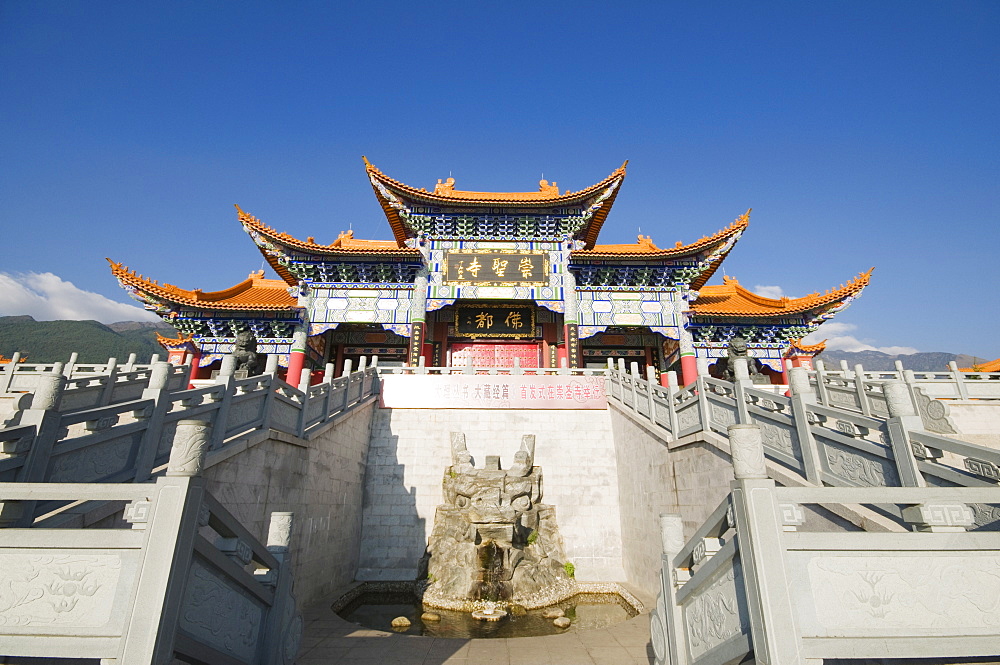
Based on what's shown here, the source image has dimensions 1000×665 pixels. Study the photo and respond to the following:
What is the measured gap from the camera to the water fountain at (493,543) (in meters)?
8.98

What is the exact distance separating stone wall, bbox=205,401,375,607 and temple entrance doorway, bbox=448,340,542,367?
5.77 meters

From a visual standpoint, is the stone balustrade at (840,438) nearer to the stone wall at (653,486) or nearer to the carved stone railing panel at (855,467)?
the carved stone railing panel at (855,467)

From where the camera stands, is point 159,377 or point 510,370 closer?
point 159,377

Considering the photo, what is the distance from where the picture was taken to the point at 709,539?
3.34m

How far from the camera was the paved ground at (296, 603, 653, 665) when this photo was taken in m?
5.24

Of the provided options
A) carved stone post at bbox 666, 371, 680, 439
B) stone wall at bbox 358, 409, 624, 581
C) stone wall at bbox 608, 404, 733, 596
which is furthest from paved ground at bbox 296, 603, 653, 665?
stone wall at bbox 358, 409, 624, 581

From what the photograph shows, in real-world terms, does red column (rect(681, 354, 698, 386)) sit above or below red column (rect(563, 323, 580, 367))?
below

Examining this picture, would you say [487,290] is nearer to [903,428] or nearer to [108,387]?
[108,387]

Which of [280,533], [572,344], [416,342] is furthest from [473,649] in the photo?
[572,344]

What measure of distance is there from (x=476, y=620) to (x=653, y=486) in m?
4.00

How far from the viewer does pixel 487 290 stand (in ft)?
51.2

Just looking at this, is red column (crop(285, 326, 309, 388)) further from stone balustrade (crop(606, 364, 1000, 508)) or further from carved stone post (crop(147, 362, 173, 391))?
stone balustrade (crop(606, 364, 1000, 508))

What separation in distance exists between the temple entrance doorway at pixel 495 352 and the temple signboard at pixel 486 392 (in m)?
4.53

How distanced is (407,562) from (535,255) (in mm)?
10176
